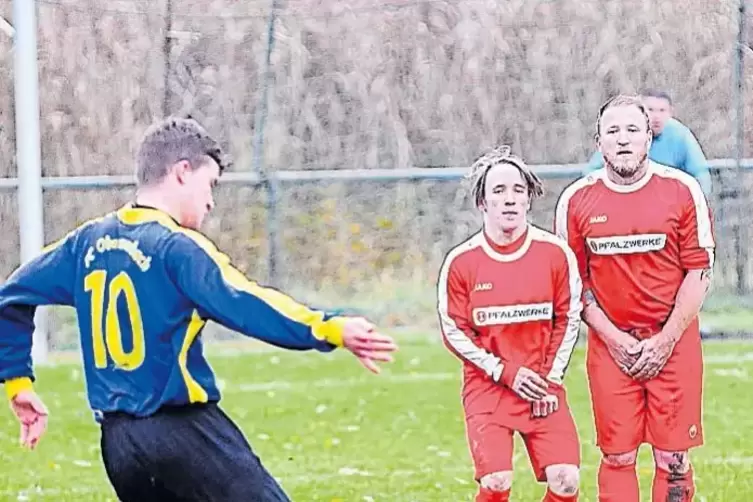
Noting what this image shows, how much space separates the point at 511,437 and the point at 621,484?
57 cm

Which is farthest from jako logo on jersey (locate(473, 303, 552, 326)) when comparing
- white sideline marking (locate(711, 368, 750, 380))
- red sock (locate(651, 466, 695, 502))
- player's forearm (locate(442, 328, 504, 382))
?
white sideline marking (locate(711, 368, 750, 380))

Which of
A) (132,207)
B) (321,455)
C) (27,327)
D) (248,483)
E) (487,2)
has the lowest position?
(321,455)

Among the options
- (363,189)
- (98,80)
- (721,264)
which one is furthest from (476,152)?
(98,80)

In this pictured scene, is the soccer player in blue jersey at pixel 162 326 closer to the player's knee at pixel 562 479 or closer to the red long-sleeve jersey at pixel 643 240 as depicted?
the player's knee at pixel 562 479

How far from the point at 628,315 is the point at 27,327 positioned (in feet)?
8.27

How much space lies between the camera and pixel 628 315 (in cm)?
658

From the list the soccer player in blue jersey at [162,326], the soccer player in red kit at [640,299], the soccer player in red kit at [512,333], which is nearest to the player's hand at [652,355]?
the soccer player in red kit at [640,299]

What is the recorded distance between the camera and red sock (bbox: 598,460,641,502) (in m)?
6.59

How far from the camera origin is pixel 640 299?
21.5 ft

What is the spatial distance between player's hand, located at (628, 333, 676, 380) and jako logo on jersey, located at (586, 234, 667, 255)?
1.14 ft

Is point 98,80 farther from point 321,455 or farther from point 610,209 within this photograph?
point 610,209

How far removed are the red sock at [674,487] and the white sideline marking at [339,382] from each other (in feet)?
16.9

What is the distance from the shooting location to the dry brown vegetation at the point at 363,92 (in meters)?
14.7

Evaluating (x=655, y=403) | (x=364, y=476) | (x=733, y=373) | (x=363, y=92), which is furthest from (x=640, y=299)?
(x=363, y=92)
